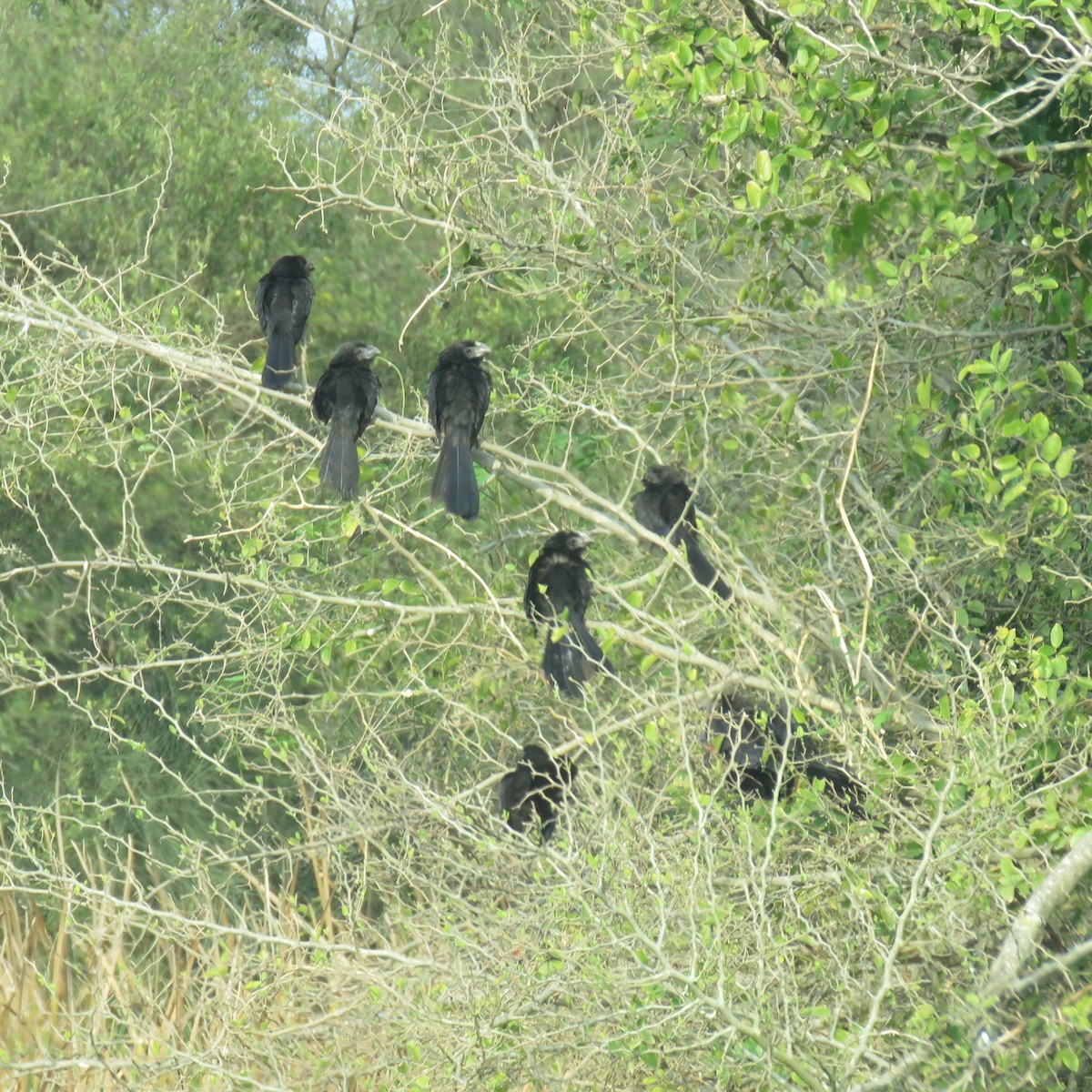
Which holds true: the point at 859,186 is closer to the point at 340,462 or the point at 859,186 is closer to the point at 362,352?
the point at 340,462

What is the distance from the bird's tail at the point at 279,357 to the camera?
710 cm

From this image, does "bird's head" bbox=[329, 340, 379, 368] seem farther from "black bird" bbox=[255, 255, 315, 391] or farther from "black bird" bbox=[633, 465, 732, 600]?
"black bird" bbox=[633, 465, 732, 600]

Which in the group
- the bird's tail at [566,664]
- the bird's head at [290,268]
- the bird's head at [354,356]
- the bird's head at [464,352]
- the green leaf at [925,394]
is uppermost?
the green leaf at [925,394]

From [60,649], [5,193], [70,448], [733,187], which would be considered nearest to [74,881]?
[70,448]

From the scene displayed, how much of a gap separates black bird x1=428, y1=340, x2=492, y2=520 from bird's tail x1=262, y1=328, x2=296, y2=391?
66cm

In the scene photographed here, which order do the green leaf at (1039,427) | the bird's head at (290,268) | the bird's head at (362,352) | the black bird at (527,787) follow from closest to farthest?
1. the green leaf at (1039,427)
2. the black bird at (527,787)
3. the bird's head at (362,352)
4. the bird's head at (290,268)

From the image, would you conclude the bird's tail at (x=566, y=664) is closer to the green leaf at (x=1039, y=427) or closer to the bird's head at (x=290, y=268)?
the green leaf at (x=1039, y=427)

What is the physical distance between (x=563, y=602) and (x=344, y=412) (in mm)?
1158

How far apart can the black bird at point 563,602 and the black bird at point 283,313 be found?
1317 mm

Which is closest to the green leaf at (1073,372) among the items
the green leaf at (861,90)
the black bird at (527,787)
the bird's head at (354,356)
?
the green leaf at (861,90)

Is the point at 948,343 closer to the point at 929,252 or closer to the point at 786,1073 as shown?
the point at 929,252

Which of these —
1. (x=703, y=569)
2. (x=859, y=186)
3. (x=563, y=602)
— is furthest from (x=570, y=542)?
(x=859, y=186)

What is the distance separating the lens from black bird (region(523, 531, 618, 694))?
21.0 feet

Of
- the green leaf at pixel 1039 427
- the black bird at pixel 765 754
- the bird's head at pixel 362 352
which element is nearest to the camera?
the green leaf at pixel 1039 427
